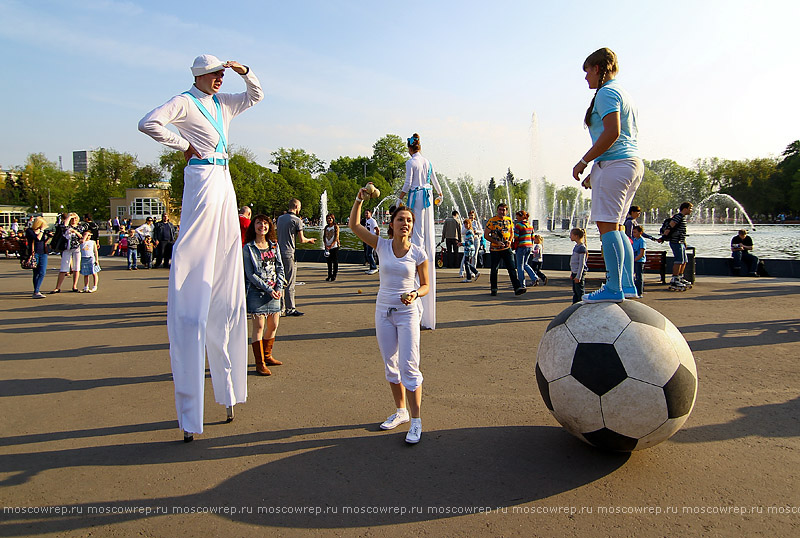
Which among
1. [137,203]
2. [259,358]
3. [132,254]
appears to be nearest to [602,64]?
[259,358]

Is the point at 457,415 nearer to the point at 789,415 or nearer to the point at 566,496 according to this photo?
the point at 566,496

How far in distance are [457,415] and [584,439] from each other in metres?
1.27

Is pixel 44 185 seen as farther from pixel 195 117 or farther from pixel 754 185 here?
pixel 754 185

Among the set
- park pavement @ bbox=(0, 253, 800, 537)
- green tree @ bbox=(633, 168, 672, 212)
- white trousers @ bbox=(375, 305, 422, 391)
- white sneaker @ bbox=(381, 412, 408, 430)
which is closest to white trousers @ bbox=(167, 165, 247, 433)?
park pavement @ bbox=(0, 253, 800, 537)

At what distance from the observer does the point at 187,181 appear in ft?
13.5

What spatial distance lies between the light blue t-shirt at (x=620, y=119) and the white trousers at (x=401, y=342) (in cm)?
231

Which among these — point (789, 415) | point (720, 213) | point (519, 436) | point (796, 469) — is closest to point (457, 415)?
point (519, 436)

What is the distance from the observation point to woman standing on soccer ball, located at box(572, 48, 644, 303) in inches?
179

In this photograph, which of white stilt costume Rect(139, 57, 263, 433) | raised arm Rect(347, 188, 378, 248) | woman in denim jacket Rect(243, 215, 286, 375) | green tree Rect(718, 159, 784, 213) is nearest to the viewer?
white stilt costume Rect(139, 57, 263, 433)

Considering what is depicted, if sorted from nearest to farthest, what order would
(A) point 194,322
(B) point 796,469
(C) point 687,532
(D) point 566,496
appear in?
1. (C) point 687,532
2. (D) point 566,496
3. (B) point 796,469
4. (A) point 194,322

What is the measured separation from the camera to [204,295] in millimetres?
4074

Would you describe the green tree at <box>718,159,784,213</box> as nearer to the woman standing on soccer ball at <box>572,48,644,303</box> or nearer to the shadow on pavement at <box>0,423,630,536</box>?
the woman standing on soccer ball at <box>572,48,644,303</box>

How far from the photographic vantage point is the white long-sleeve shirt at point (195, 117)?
12.7 feet

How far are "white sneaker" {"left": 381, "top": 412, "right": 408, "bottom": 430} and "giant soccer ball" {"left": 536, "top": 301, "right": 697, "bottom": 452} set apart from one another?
4.22 feet
